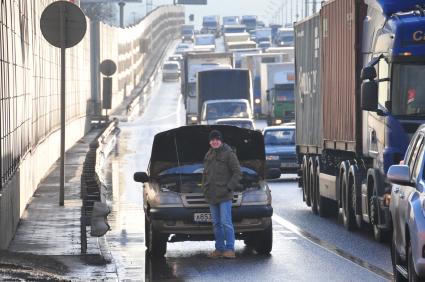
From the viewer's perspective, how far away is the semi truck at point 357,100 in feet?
69.7

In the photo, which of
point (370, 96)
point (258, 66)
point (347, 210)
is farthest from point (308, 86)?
point (258, 66)

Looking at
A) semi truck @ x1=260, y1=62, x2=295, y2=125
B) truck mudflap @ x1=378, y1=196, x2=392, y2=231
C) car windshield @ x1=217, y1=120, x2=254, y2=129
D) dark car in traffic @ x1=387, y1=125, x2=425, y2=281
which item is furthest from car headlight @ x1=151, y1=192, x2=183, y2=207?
semi truck @ x1=260, y1=62, x2=295, y2=125

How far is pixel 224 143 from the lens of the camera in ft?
68.4

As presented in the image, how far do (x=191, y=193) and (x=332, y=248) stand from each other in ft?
7.20

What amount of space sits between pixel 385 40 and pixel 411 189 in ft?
24.5

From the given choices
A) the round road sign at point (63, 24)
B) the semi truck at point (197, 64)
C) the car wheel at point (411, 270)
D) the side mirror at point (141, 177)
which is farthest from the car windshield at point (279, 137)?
the semi truck at point (197, 64)

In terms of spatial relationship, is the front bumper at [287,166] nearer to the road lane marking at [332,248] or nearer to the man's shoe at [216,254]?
the road lane marking at [332,248]

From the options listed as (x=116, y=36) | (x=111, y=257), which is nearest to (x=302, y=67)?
(x=111, y=257)

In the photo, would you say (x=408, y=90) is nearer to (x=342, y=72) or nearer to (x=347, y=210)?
(x=347, y=210)

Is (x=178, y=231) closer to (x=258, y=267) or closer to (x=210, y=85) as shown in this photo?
(x=258, y=267)

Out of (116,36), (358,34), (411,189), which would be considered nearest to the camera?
(411,189)

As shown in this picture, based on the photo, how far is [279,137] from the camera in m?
43.6

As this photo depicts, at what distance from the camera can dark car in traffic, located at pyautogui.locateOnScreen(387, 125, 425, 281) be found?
13.6 meters

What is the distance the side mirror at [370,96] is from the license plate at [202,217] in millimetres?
2511
